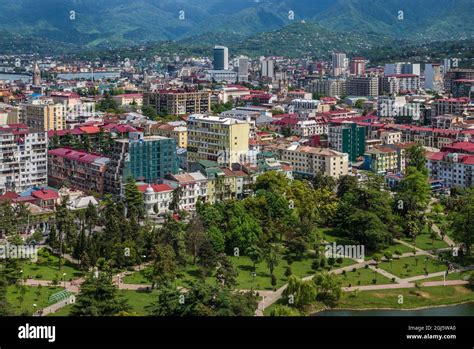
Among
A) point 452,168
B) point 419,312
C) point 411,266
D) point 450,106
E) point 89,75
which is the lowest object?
point 419,312

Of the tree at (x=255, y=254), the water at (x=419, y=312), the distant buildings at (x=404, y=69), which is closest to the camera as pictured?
the water at (x=419, y=312)

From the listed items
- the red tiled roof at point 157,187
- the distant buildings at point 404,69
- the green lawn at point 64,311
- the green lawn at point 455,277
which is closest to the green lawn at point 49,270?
the green lawn at point 64,311

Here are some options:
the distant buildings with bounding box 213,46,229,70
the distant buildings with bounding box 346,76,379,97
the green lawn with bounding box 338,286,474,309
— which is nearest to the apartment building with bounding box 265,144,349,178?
the green lawn with bounding box 338,286,474,309

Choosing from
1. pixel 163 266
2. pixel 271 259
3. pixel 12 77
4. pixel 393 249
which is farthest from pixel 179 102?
pixel 12 77

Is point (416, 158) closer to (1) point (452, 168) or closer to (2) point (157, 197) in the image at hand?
(1) point (452, 168)

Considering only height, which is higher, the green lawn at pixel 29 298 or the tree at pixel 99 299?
the tree at pixel 99 299

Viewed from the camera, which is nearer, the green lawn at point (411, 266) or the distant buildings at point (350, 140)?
the green lawn at point (411, 266)

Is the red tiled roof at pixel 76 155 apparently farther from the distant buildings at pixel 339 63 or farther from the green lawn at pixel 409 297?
A: the distant buildings at pixel 339 63
